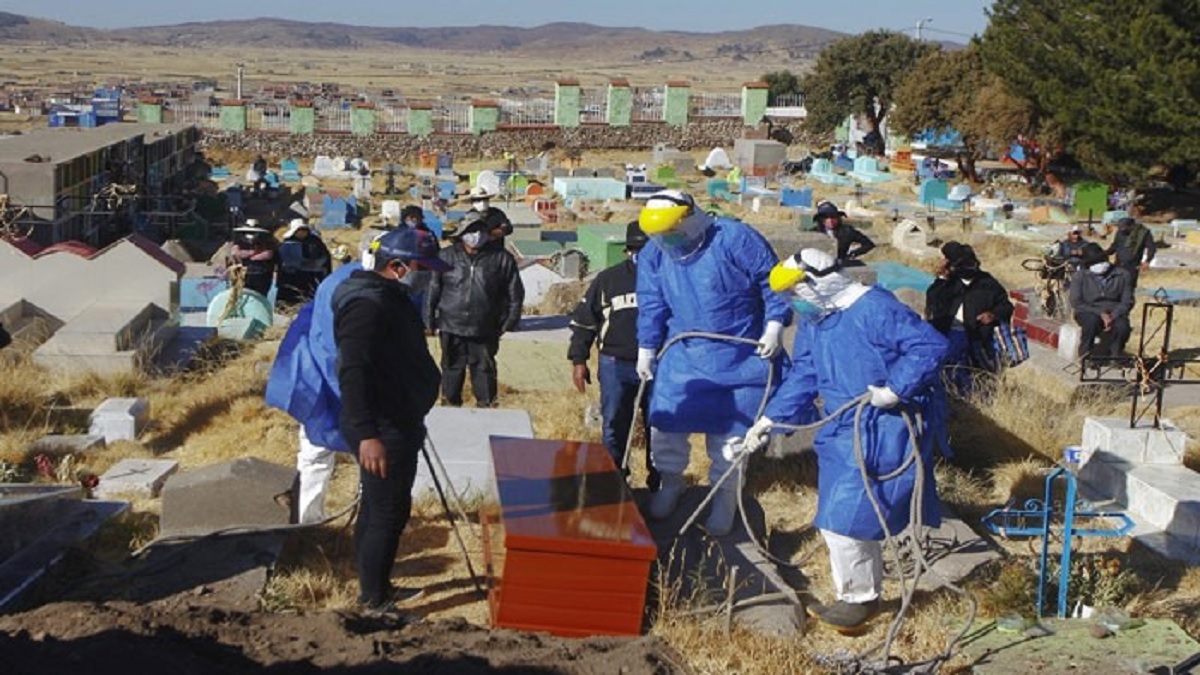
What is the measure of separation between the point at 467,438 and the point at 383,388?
228 cm

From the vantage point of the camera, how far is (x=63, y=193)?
1867 cm

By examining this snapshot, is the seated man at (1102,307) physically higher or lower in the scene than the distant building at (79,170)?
higher

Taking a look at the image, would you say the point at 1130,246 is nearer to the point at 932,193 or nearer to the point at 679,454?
the point at 679,454

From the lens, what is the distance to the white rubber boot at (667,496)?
630cm

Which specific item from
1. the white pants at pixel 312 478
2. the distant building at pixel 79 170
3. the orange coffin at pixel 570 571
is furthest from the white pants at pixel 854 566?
the distant building at pixel 79 170

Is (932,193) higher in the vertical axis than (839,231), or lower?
lower

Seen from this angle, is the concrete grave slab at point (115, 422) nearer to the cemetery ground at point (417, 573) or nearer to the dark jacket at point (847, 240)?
the cemetery ground at point (417, 573)

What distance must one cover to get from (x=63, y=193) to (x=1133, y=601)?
52.5 ft

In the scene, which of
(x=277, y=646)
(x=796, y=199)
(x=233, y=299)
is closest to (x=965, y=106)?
(x=796, y=199)

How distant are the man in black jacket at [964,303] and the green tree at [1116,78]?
19407mm

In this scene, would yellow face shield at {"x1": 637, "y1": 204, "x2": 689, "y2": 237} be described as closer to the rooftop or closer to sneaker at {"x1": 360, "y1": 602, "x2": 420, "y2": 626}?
sneaker at {"x1": 360, "y1": 602, "x2": 420, "y2": 626}

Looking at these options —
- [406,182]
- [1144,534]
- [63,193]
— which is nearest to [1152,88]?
[406,182]

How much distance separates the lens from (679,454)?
6.25 metres

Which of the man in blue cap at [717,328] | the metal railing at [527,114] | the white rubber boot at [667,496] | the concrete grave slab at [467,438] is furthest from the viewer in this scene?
the metal railing at [527,114]
